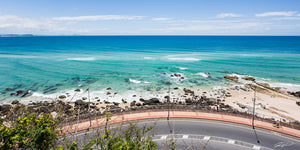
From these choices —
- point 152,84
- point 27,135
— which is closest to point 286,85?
point 152,84

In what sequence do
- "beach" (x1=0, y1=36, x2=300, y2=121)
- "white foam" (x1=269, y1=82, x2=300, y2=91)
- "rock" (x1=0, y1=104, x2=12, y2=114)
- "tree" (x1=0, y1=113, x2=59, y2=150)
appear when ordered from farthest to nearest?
"white foam" (x1=269, y1=82, x2=300, y2=91), "beach" (x1=0, y1=36, x2=300, y2=121), "rock" (x1=0, y1=104, x2=12, y2=114), "tree" (x1=0, y1=113, x2=59, y2=150)

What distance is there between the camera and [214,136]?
69.7 feet

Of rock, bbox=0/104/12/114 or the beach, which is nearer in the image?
rock, bbox=0/104/12/114

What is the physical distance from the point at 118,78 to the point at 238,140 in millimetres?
38158

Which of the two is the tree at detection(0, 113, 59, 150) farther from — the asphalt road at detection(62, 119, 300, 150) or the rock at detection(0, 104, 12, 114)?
the rock at detection(0, 104, 12, 114)

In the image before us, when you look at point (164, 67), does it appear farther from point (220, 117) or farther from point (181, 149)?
point (181, 149)

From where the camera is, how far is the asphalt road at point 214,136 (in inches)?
775

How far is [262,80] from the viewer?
49500mm

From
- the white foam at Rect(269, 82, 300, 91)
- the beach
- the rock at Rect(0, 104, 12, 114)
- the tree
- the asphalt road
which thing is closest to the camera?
the tree

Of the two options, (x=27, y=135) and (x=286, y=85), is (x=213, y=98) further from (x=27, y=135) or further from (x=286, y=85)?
(x=27, y=135)

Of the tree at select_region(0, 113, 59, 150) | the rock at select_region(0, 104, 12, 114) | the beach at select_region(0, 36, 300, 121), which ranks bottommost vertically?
the rock at select_region(0, 104, 12, 114)

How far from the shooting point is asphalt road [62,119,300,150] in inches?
775

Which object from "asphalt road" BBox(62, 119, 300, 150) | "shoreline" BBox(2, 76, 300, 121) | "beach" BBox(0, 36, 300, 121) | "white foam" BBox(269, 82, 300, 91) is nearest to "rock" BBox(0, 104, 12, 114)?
"shoreline" BBox(2, 76, 300, 121)

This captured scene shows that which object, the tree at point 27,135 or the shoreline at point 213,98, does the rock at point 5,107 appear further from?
the tree at point 27,135
